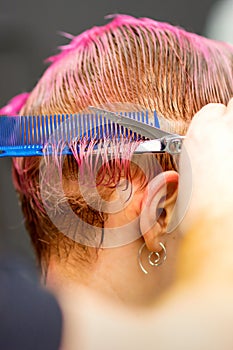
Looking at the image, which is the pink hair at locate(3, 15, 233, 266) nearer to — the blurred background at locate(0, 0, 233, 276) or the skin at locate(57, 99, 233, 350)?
the skin at locate(57, 99, 233, 350)

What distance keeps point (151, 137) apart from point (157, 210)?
3.9 inches

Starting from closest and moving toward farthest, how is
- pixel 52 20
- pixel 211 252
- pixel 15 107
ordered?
1. pixel 211 252
2. pixel 15 107
3. pixel 52 20

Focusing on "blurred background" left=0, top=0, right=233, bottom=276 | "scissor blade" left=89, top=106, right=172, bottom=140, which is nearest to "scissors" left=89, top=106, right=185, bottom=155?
"scissor blade" left=89, top=106, right=172, bottom=140

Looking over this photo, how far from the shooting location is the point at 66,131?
71 cm

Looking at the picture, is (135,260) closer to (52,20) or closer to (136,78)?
(136,78)

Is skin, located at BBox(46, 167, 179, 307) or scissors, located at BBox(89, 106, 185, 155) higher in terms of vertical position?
scissors, located at BBox(89, 106, 185, 155)

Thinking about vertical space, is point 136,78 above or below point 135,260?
above

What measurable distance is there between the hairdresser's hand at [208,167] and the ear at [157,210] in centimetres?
2

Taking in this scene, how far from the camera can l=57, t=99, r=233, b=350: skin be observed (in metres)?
0.66

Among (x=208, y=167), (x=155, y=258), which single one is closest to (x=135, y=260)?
(x=155, y=258)

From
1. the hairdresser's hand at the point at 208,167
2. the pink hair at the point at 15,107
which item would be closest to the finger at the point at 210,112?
the hairdresser's hand at the point at 208,167

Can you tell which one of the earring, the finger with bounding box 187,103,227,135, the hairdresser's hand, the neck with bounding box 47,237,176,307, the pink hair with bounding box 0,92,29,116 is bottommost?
the neck with bounding box 47,237,176,307

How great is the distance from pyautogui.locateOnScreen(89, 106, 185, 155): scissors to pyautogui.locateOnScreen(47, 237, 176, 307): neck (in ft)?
0.41

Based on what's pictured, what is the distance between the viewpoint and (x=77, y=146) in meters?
0.69
